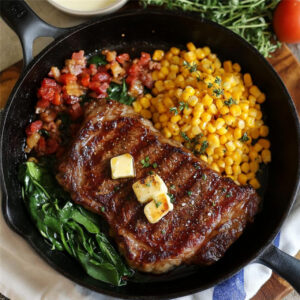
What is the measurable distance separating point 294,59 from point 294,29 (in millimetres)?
362

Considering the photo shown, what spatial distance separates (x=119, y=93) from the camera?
484 centimetres

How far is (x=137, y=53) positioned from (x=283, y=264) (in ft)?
9.90

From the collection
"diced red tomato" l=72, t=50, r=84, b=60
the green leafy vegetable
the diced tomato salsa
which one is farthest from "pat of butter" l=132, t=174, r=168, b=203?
"diced red tomato" l=72, t=50, r=84, b=60

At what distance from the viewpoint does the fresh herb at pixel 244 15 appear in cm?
464

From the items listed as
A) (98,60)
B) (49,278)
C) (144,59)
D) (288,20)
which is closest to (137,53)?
(144,59)

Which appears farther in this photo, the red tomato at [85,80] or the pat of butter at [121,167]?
the red tomato at [85,80]

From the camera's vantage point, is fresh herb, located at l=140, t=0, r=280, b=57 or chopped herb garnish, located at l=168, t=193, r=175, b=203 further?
fresh herb, located at l=140, t=0, r=280, b=57

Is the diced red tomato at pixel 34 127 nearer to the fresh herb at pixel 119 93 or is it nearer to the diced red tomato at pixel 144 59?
the fresh herb at pixel 119 93

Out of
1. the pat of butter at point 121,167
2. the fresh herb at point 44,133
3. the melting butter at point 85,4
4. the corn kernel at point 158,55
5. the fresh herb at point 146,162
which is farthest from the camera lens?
the corn kernel at point 158,55

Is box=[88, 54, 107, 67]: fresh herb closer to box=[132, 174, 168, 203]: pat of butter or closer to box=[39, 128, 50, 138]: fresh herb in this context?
box=[39, 128, 50, 138]: fresh herb

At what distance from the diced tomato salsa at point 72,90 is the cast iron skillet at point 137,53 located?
14cm

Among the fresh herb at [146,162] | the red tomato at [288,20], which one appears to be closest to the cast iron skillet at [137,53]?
the red tomato at [288,20]

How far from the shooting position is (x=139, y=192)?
3.93 meters

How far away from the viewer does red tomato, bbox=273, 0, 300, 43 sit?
4.64 m
